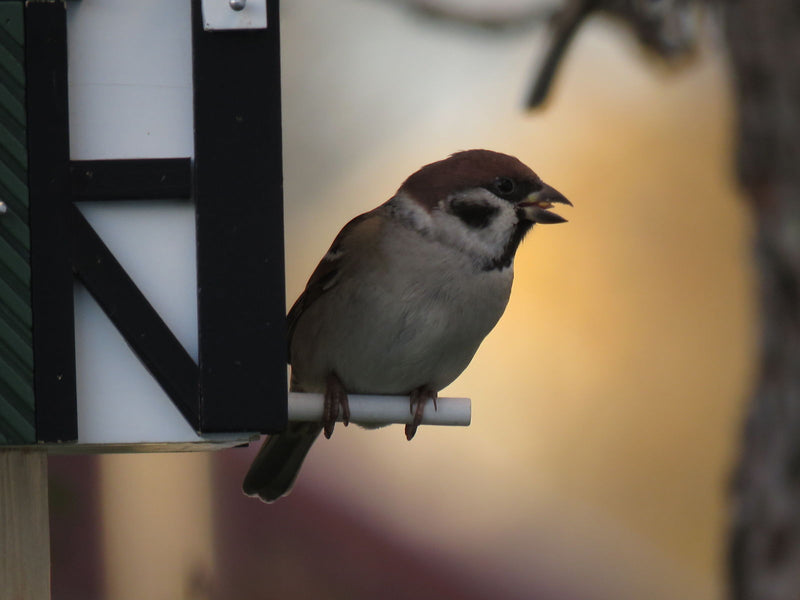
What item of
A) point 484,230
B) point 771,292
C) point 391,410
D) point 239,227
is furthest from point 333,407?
point 771,292

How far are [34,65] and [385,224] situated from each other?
856 mm

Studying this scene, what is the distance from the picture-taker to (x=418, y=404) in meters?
2.59

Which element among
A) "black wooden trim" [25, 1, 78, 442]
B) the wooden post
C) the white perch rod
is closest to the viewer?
"black wooden trim" [25, 1, 78, 442]

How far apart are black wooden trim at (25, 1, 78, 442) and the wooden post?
0.16 meters

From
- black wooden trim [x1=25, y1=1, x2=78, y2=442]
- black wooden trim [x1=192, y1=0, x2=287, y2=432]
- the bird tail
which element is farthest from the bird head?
black wooden trim [x1=25, y1=1, x2=78, y2=442]

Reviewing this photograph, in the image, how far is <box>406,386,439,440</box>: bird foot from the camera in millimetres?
2514

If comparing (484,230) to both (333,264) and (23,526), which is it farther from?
(23,526)

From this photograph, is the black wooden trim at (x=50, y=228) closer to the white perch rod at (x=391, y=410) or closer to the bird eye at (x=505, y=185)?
the white perch rod at (x=391, y=410)

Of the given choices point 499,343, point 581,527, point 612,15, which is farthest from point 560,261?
point 612,15

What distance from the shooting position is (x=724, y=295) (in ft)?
18.4

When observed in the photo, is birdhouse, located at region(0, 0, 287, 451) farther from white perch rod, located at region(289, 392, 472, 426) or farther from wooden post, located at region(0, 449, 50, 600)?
white perch rod, located at region(289, 392, 472, 426)

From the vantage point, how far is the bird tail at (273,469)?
288cm

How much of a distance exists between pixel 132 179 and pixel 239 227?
0.17 meters

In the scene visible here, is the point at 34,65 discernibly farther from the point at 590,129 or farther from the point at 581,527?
the point at 590,129
